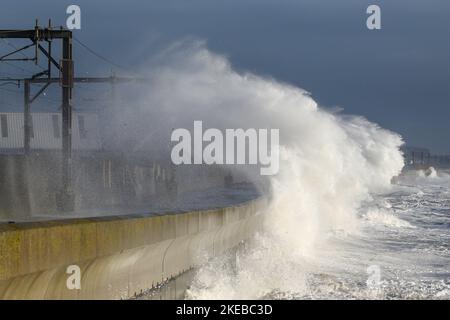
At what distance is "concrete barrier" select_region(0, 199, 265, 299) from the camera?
621 centimetres

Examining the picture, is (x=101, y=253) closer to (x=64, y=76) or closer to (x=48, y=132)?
(x=64, y=76)

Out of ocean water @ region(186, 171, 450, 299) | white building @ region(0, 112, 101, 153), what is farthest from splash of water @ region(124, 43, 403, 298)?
white building @ region(0, 112, 101, 153)

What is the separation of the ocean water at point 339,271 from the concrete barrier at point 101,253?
60cm

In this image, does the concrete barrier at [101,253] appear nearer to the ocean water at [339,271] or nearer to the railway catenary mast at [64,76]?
the ocean water at [339,271]

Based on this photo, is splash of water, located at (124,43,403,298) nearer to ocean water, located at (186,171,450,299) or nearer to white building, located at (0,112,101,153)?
ocean water, located at (186,171,450,299)

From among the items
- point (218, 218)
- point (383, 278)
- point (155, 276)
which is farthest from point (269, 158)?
point (155, 276)

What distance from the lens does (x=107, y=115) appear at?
42.7 m

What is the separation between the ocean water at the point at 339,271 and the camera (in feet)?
40.0

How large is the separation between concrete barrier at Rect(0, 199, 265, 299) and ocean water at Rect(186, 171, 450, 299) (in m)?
0.60

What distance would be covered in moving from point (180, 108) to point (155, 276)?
21.7 m

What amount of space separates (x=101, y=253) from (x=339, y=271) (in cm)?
998

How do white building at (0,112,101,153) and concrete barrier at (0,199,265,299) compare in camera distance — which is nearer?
concrete barrier at (0,199,265,299)

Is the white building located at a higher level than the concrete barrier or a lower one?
lower

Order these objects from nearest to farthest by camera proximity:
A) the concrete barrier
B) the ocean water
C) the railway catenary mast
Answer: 1. the concrete barrier
2. the ocean water
3. the railway catenary mast
